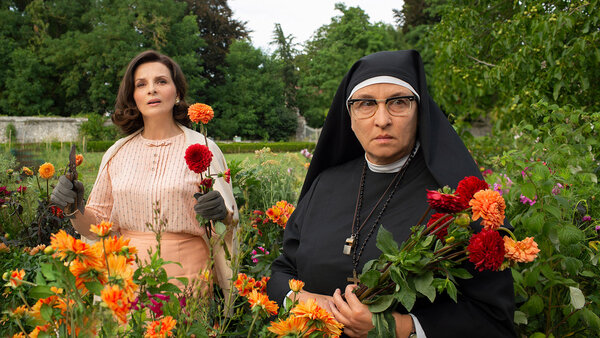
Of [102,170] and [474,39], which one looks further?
[474,39]

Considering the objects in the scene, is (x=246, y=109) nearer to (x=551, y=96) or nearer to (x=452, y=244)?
(x=551, y=96)

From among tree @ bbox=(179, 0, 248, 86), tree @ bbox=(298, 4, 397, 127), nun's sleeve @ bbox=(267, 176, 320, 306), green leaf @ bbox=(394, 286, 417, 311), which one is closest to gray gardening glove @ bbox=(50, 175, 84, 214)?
nun's sleeve @ bbox=(267, 176, 320, 306)

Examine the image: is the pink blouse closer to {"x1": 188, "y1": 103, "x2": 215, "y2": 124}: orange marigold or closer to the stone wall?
{"x1": 188, "y1": 103, "x2": 215, "y2": 124}: orange marigold

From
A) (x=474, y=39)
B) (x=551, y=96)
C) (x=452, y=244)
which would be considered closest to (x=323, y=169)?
(x=452, y=244)

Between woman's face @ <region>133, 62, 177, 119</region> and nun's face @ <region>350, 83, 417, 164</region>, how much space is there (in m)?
1.10

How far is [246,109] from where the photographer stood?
28.5 m

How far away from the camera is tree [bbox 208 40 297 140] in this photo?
28.0 metres

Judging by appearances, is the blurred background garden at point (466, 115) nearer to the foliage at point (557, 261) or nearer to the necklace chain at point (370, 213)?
the foliage at point (557, 261)

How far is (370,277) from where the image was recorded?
1.09 m

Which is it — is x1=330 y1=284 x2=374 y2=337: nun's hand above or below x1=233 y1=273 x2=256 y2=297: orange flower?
below

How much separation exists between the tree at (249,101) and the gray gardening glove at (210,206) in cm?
2615

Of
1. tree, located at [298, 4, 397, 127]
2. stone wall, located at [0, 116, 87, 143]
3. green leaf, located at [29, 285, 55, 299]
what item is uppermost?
tree, located at [298, 4, 397, 127]

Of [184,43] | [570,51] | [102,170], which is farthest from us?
[184,43]

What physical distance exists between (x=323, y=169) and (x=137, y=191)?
0.92 meters
